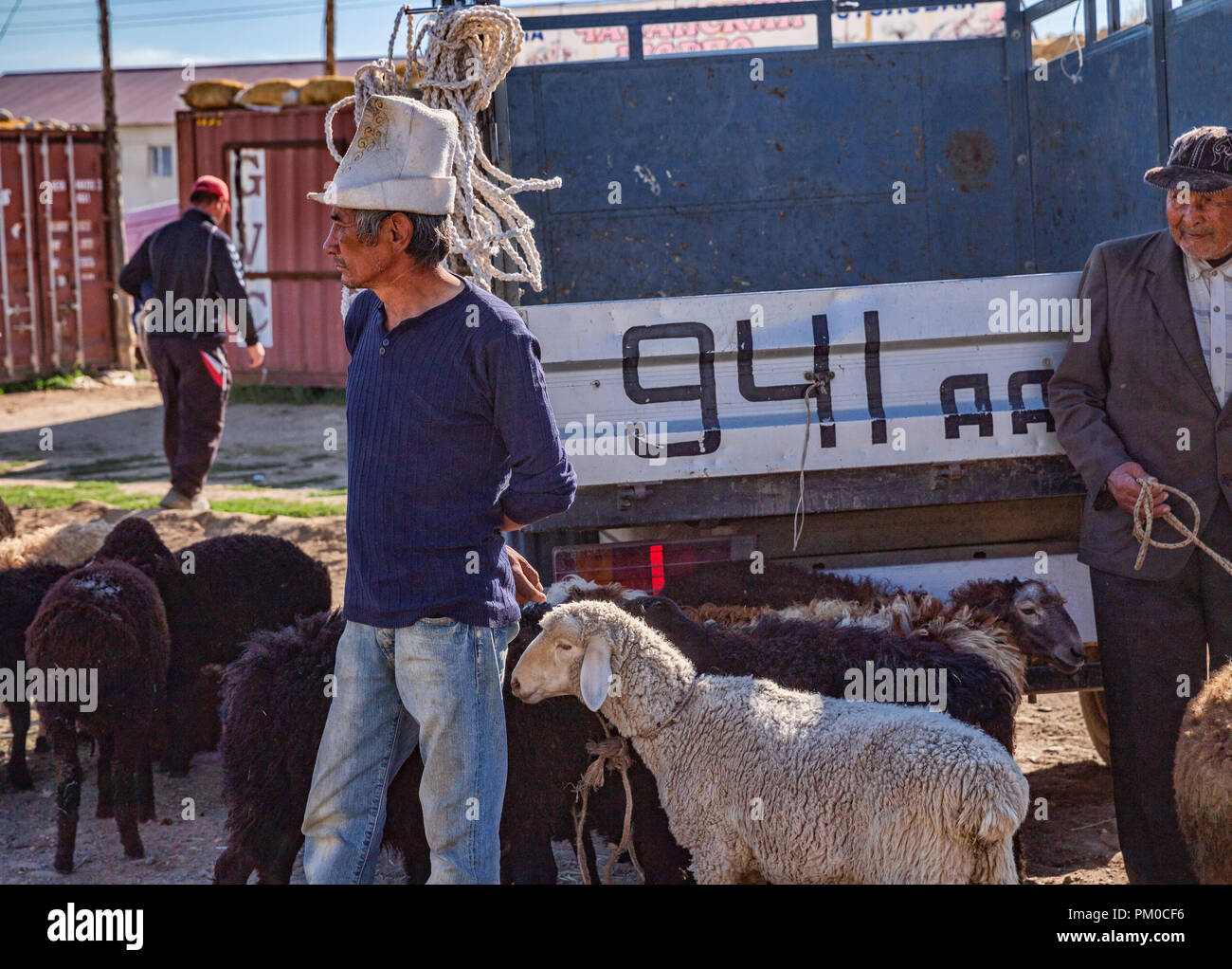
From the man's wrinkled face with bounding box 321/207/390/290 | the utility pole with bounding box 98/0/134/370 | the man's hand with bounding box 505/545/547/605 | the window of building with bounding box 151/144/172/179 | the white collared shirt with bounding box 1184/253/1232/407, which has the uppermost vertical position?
the window of building with bounding box 151/144/172/179

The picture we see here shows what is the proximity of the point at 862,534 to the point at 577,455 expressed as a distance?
108 cm

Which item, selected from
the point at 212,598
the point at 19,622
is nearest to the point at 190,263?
the point at 212,598

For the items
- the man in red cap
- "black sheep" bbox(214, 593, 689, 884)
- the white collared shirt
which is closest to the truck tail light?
"black sheep" bbox(214, 593, 689, 884)

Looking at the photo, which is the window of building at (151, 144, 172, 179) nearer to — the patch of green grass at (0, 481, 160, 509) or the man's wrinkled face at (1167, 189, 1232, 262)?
the patch of green grass at (0, 481, 160, 509)

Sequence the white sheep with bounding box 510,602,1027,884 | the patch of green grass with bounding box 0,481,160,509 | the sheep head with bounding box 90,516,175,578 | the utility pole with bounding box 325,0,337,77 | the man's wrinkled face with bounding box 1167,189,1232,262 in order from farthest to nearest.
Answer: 1. the utility pole with bounding box 325,0,337,77
2. the patch of green grass with bounding box 0,481,160,509
3. the sheep head with bounding box 90,516,175,578
4. the man's wrinkled face with bounding box 1167,189,1232,262
5. the white sheep with bounding box 510,602,1027,884

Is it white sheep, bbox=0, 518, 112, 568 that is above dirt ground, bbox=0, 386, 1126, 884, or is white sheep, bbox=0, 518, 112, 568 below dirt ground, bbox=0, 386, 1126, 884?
above

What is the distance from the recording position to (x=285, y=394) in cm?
1672

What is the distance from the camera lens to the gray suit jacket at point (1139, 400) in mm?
3859

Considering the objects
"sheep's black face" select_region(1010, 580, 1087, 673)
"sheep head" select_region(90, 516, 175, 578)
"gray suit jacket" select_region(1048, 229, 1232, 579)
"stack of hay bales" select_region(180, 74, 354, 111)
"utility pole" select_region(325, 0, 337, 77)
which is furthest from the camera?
"utility pole" select_region(325, 0, 337, 77)

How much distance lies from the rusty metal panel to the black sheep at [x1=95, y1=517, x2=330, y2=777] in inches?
553

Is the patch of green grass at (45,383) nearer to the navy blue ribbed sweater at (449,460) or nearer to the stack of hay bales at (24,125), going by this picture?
the stack of hay bales at (24,125)

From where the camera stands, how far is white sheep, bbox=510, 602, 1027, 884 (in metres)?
3.25

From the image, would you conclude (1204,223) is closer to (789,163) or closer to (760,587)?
(760,587)

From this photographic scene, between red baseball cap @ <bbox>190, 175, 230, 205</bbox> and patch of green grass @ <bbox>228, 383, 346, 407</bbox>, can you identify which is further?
patch of green grass @ <bbox>228, 383, 346, 407</bbox>
